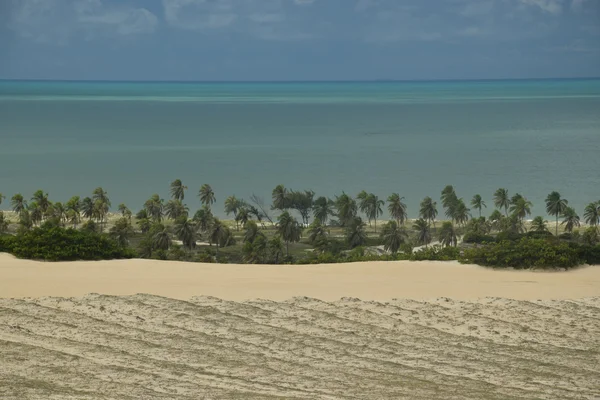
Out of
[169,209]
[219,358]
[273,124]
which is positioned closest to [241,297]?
[219,358]

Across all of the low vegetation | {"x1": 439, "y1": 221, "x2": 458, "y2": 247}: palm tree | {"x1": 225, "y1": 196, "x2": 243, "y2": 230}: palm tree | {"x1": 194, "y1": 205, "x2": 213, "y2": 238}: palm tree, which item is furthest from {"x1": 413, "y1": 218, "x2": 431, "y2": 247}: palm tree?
{"x1": 225, "y1": 196, "x2": 243, "y2": 230}: palm tree

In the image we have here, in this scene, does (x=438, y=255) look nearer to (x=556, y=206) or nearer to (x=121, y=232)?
(x=121, y=232)

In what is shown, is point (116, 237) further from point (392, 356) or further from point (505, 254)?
point (392, 356)

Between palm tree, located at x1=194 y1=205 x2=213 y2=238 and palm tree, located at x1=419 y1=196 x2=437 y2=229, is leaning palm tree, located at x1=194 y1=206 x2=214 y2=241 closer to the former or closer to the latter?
palm tree, located at x1=194 y1=205 x2=213 y2=238

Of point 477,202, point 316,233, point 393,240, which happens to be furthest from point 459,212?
point 393,240

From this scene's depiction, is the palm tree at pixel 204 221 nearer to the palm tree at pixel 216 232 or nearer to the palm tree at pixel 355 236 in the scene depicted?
the palm tree at pixel 216 232

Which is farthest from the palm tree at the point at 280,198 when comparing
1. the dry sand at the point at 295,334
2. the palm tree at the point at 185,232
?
the dry sand at the point at 295,334
